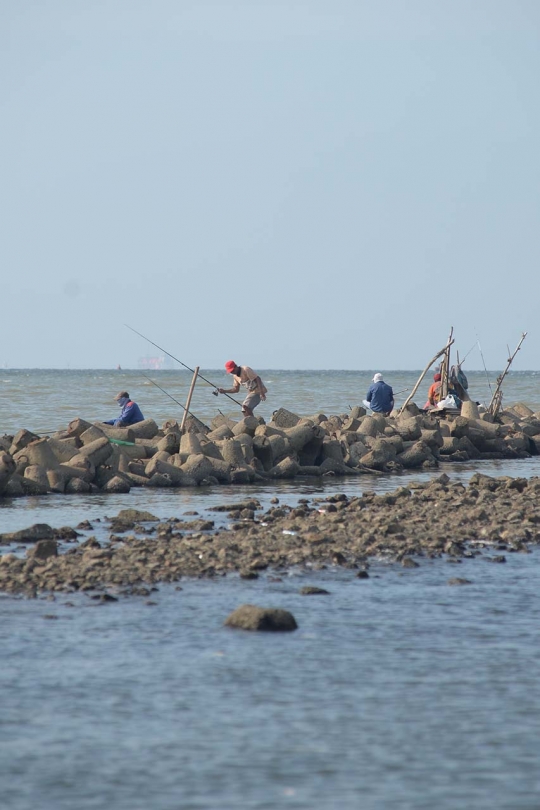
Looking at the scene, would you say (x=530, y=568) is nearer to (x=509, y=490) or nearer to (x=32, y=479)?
(x=509, y=490)

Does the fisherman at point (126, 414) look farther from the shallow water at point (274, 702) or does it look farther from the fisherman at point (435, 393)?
the shallow water at point (274, 702)

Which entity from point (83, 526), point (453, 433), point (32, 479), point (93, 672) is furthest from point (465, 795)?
point (453, 433)

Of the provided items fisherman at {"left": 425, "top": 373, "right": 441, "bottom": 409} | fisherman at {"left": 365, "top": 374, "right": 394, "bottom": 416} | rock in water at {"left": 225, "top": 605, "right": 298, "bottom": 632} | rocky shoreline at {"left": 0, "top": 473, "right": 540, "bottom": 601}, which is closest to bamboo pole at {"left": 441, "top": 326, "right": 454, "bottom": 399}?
fisherman at {"left": 425, "top": 373, "right": 441, "bottom": 409}

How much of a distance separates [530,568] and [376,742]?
4.58 m

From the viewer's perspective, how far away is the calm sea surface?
4.82 metres

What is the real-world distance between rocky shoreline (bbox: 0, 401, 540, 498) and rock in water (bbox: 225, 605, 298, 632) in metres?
7.86

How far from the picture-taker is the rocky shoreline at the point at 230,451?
15555mm

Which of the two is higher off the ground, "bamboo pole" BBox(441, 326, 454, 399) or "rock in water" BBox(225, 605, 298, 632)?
"bamboo pole" BBox(441, 326, 454, 399)

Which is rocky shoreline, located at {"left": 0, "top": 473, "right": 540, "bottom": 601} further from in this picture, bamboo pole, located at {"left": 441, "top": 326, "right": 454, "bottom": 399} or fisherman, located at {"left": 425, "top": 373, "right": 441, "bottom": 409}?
fisherman, located at {"left": 425, "top": 373, "right": 441, "bottom": 409}

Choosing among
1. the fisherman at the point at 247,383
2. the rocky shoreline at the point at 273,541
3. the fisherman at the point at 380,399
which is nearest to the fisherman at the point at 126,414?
the fisherman at the point at 247,383

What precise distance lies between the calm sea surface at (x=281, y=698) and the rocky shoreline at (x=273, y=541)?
406 millimetres

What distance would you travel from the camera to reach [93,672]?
252 inches

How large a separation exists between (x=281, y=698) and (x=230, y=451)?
11.5 m

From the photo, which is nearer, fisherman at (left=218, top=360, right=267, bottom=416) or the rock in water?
the rock in water
